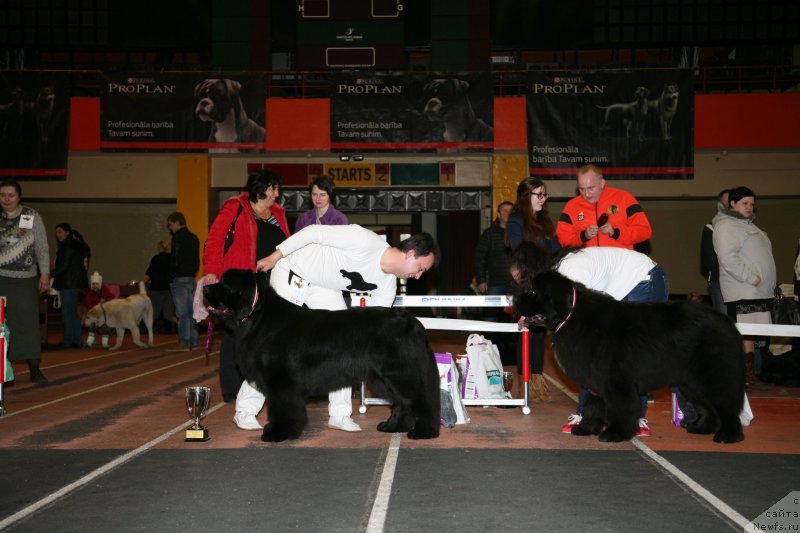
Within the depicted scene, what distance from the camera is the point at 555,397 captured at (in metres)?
7.37

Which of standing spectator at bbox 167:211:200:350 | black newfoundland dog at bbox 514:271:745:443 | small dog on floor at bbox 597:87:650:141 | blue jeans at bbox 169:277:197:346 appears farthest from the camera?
small dog on floor at bbox 597:87:650:141

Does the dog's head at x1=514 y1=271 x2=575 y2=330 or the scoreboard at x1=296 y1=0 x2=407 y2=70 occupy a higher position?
the scoreboard at x1=296 y1=0 x2=407 y2=70

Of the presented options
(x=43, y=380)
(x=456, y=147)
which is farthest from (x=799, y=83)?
(x=43, y=380)

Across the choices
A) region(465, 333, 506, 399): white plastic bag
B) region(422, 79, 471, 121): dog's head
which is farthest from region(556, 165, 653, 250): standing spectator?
region(422, 79, 471, 121): dog's head

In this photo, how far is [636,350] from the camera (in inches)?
191

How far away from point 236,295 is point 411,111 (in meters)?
10.8

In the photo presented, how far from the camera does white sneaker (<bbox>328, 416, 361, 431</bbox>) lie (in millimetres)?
5465

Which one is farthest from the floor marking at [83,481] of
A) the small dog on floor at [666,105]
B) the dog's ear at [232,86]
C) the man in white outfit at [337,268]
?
the small dog on floor at [666,105]

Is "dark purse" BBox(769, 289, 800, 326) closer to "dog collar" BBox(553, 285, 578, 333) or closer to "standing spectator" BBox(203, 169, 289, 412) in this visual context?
A: "dog collar" BBox(553, 285, 578, 333)

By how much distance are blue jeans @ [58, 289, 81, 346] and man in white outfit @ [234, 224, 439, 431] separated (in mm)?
8008

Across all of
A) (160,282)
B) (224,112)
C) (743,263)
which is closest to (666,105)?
(743,263)

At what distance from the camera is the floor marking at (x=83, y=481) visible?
11.5 ft

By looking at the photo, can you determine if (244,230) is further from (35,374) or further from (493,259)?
(35,374)

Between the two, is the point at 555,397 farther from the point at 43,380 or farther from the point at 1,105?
the point at 1,105
